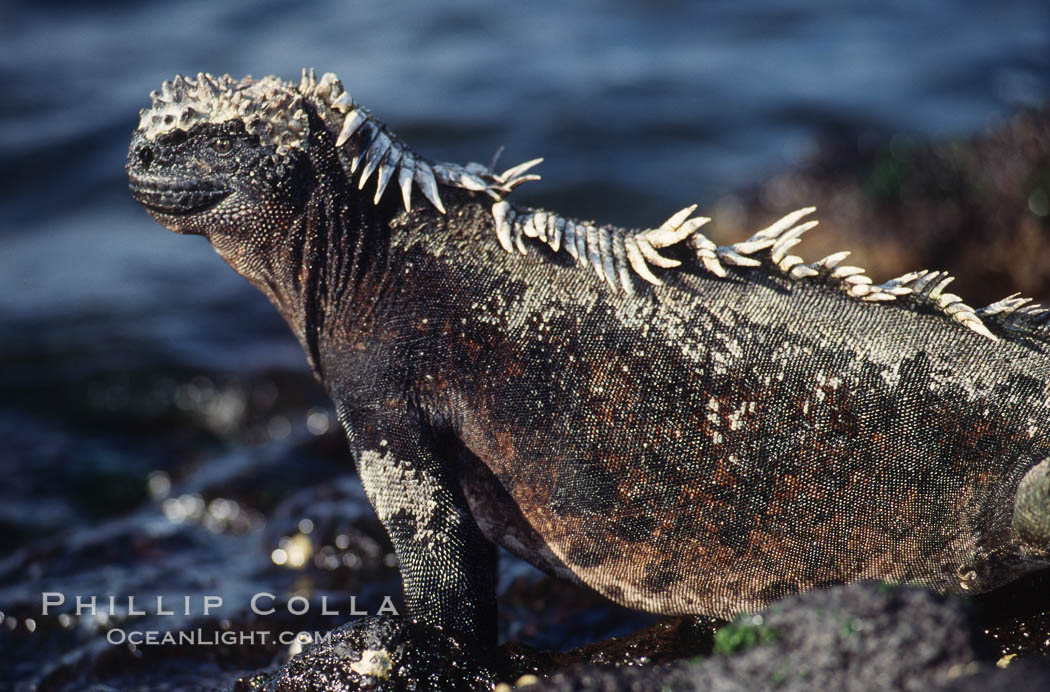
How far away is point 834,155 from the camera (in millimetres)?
11336

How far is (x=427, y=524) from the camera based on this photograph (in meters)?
3.53

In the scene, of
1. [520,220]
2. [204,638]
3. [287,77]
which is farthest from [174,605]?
[287,77]

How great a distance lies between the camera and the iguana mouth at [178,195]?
3725 mm

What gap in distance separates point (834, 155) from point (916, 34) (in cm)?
663

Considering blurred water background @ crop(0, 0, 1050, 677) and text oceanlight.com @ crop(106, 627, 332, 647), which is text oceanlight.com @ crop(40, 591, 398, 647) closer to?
text oceanlight.com @ crop(106, 627, 332, 647)

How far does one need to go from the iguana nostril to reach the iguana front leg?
1339mm

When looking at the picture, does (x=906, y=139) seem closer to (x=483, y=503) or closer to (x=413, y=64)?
(x=413, y=64)

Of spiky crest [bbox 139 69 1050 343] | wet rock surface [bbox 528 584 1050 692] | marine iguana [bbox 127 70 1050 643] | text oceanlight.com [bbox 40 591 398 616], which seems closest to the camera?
wet rock surface [bbox 528 584 1050 692]

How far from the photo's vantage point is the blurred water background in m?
6.10

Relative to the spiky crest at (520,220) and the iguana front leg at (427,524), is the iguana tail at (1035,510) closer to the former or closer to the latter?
the spiky crest at (520,220)

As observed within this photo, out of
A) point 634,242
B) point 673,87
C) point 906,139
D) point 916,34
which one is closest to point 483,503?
point 634,242

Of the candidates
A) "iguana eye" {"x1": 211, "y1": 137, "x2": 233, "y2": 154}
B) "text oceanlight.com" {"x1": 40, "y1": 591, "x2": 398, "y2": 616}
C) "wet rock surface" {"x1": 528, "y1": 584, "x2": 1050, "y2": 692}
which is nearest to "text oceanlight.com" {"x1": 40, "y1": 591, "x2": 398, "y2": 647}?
"text oceanlight.com" {"x1": 40, "y1": 591, "x2": 398, "y2": 616}

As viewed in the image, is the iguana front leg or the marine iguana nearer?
the marine iguana

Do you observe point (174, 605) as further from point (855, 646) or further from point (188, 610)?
point (855, 646)
